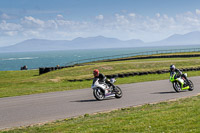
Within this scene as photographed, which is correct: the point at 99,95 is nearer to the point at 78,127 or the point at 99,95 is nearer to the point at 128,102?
the point at 128,102

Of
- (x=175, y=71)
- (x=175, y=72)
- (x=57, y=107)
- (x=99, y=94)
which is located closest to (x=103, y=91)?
(x=99, y=94)

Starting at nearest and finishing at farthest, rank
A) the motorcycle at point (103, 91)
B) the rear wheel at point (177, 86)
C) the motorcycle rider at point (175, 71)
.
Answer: the motorcycle at point (103, 91)
the motorcycle rider at point (175, 71)
the rear wheel at point (177, 86)

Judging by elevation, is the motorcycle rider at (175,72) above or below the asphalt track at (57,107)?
above

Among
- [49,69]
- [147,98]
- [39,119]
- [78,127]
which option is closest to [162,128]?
[78,127]

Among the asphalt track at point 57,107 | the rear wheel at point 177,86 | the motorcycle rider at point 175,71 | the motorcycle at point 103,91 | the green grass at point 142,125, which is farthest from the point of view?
the rear wheel at point 177,86

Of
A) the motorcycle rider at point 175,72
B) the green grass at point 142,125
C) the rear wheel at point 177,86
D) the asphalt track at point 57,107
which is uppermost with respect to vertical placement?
the motorcycle rider at point 175,72

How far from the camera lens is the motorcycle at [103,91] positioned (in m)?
14.8

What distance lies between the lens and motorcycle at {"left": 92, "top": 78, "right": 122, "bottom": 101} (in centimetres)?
1480

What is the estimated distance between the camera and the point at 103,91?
591 inches

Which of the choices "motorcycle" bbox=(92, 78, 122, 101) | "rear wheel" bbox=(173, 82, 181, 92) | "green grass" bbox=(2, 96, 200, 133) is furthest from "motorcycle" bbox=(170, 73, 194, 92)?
"green grass" bbox=(2, 96, 200, 133)

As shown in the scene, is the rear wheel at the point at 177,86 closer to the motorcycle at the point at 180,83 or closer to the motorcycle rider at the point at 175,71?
the motorcycle at the point at 180,83

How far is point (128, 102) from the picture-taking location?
13867mm

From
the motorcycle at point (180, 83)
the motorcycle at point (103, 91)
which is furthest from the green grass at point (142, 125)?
the motorcycle at point (180, 83)

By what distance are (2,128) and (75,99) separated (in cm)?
618
